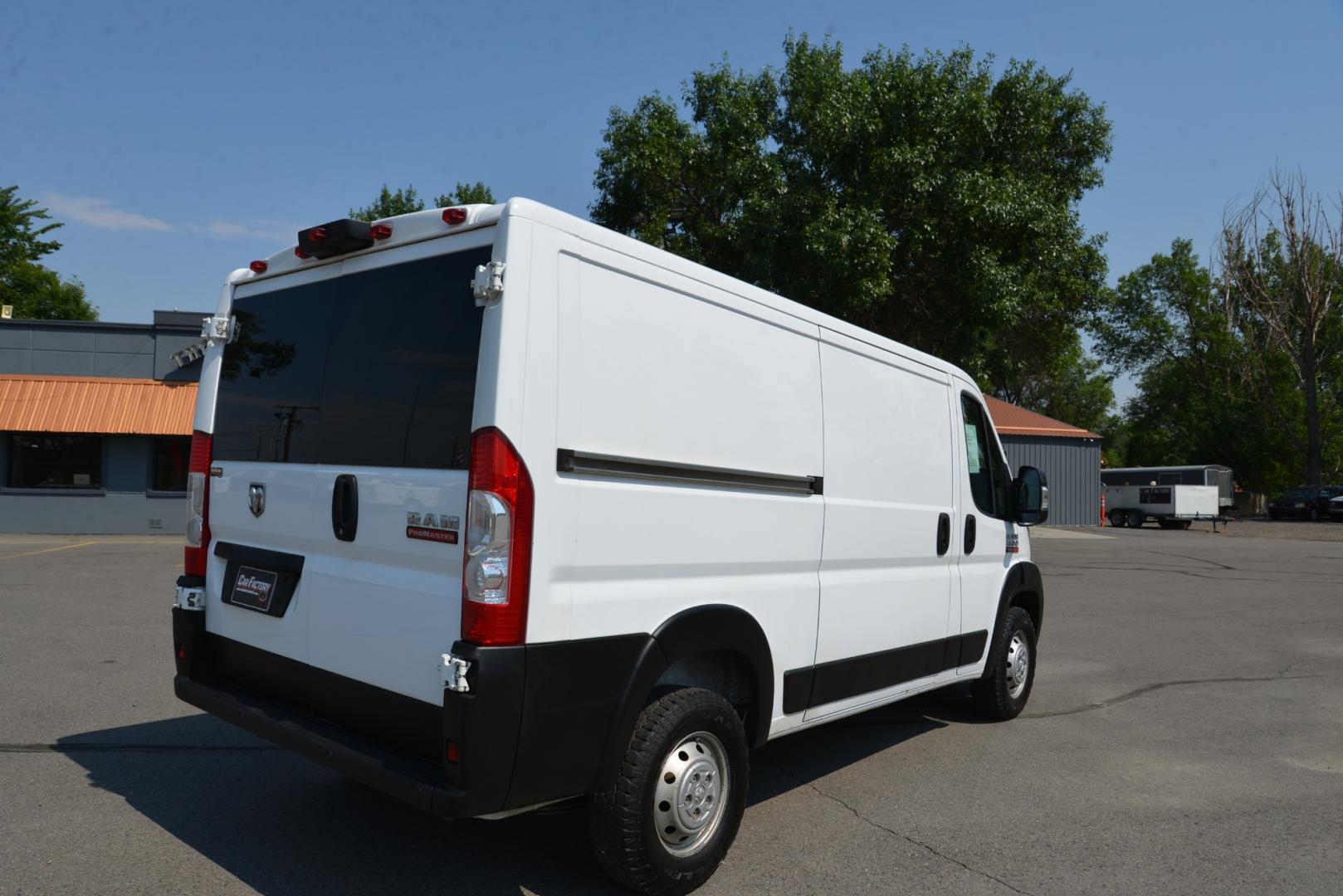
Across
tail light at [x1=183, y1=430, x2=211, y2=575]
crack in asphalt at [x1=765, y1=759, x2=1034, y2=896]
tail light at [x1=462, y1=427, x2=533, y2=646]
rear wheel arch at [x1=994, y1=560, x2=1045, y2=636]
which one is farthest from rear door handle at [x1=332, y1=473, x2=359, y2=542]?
rear wheel arch at [x1=994, y1=560, x2=1045, y2=636]

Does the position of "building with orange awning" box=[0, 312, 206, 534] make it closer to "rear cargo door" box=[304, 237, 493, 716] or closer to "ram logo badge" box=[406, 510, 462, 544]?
"rear cargo door" box=[304, 237, 493, 716]

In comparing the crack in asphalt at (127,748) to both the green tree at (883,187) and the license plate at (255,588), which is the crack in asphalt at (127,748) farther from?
the green tree at (883,187)

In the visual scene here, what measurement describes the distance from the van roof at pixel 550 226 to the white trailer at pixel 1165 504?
3800 cm

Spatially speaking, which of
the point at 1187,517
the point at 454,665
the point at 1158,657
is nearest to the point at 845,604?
the point at 454,665

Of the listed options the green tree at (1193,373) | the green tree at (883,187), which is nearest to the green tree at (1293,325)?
the green tree at (1193,373)

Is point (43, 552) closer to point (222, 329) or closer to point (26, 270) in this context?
point (222, 329)

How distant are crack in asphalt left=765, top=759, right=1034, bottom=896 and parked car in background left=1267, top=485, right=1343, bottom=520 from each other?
153 feet

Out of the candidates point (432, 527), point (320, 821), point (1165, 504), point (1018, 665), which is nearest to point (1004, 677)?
point (1018, 665)

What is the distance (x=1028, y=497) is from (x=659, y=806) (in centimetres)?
363

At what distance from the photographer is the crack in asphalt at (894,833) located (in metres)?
3.89

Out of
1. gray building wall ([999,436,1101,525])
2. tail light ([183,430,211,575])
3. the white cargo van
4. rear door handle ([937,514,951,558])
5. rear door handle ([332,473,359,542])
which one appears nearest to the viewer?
the white cargo van

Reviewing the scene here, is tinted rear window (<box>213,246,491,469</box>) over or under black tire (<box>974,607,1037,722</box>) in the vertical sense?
over

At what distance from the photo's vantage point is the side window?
593cm

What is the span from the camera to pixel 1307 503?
43.9 meters
